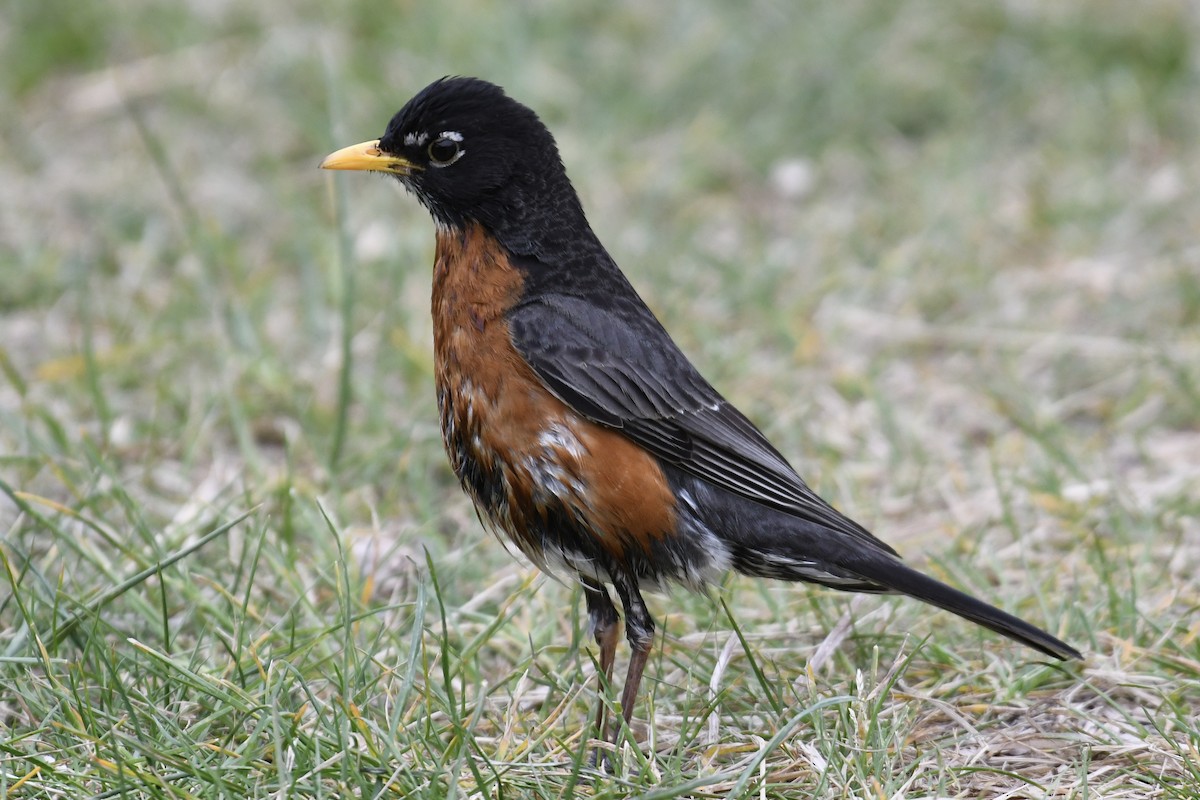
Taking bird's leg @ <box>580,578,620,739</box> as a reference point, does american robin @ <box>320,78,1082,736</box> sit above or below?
above

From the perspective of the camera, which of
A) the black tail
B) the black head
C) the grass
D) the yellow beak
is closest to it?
the grass

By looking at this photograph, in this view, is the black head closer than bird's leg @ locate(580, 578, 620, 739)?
No

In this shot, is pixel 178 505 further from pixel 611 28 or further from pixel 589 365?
pixel 611 28

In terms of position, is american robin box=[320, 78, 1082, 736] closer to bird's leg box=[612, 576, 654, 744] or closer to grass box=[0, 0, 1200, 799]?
bird's leg box=[612, 576, 654, 744]

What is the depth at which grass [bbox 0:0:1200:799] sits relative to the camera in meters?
3.79

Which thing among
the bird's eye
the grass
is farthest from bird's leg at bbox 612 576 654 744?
the bird's eye

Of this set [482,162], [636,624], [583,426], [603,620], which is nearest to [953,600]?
[636,624]

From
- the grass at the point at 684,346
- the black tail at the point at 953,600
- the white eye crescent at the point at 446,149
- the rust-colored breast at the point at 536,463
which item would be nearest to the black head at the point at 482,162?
the white eye crescent at the point at 446,149

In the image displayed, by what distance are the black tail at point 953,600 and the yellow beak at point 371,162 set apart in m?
1.89

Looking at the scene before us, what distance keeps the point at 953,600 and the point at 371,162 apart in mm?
2260

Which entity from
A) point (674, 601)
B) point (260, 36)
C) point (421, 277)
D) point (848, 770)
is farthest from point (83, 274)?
point (848, 770)

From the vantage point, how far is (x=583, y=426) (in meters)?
4.23

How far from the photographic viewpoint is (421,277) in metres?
7.50

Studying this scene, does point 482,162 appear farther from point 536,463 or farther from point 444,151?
point 536,463
